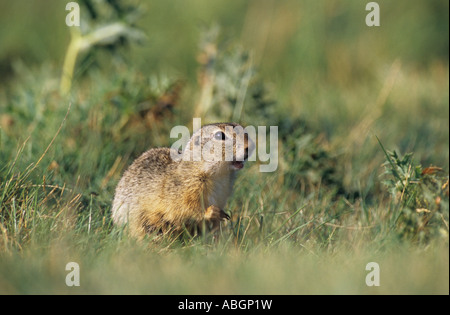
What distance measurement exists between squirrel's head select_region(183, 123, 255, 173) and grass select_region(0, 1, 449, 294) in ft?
1.21

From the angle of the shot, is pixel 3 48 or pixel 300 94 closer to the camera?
pixel 300 94

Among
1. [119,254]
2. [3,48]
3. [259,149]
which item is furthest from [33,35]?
[119,254]

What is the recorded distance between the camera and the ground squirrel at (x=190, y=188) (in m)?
3.85

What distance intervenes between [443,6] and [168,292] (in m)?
7.05

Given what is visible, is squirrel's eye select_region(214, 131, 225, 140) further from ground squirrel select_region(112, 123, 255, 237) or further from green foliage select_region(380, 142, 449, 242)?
green foliage select_region(380, 142, 449, 242)

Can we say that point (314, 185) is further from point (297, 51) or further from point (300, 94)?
point (297, 51)

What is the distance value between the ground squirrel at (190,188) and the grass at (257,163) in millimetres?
159

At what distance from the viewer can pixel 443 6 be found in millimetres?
8523

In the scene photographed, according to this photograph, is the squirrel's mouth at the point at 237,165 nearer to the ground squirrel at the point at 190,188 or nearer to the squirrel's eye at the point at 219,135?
the ground squirrel at the point at 190,188

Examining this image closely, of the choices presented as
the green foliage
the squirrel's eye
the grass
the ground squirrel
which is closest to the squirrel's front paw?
the ground squirrel

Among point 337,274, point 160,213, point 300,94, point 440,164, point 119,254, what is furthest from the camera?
point 300,94

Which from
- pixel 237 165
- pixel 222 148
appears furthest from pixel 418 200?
pixel 222 148

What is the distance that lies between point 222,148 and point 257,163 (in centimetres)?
118

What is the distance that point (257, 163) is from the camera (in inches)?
198
